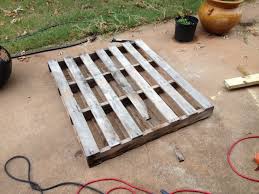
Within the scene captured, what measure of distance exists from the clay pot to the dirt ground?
19.5 inches

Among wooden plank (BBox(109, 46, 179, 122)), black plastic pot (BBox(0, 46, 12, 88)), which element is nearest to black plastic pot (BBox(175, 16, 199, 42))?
wooden plank (BBox(109, 46, 179, 122))

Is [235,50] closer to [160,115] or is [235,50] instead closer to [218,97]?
[218,97]

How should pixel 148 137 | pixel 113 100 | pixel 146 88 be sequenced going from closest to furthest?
pixel 148 137 < pixel 113 100 < pixel 146 88

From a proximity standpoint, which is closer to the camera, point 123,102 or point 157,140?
point 157,140

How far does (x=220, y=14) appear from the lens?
12.6ft

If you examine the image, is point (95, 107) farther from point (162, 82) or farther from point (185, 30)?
point (185, 30)

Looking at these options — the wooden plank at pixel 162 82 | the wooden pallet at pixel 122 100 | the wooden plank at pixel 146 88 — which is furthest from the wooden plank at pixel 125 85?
the wooden plank at pixel 162 82

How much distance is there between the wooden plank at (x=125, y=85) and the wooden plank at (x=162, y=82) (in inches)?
12.9

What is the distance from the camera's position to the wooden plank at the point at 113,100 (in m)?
2.50

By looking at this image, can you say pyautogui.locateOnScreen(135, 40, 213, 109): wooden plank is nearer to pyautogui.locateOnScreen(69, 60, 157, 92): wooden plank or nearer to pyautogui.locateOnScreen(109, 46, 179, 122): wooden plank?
pyautogui.locateOnScreen(69, 60, 157, 92): wooden plank

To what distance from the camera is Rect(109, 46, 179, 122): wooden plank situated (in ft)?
8.70

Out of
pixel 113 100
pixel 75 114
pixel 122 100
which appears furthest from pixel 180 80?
pixel 75 114

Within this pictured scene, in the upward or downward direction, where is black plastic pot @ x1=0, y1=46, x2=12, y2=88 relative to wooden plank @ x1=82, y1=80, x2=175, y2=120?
upward

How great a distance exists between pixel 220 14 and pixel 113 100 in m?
2.24
